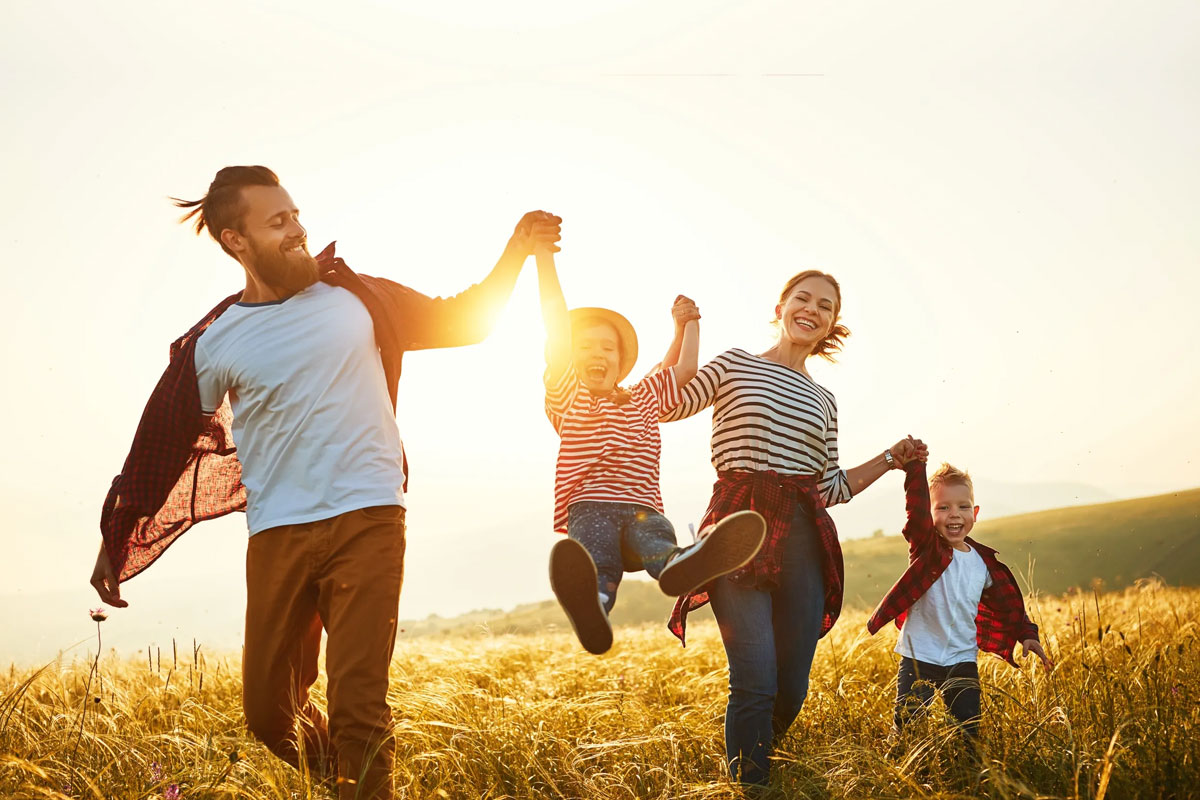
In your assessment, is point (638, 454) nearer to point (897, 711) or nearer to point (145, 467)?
point (897, 711)

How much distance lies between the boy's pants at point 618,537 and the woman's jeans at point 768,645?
1.33ft

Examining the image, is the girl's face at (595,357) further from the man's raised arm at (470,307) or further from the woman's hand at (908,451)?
the woman's hand at (908,451)

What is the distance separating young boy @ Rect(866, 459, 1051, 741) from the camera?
468 cm

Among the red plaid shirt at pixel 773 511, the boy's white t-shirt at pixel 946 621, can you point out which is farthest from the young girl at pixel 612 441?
the boy's white t-shirt at pixel 946 621

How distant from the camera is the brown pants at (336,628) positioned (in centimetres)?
351

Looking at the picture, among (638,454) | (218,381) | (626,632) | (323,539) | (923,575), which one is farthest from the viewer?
(626,632)

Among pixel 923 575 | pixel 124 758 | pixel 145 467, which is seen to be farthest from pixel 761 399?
pixel 124 758

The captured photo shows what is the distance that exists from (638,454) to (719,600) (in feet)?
2.41

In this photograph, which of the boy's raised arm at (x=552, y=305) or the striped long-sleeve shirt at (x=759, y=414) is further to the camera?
the striped long-sleeve shirt at (x=759, y=414)

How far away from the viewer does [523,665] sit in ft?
25.5

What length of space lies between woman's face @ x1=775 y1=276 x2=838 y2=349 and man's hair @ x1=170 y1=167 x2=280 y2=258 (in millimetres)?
2415

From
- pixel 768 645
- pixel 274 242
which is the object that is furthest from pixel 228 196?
pixel 768 645

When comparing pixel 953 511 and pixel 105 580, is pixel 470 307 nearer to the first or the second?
pixel 105 580

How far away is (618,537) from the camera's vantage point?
4137 millimetres
